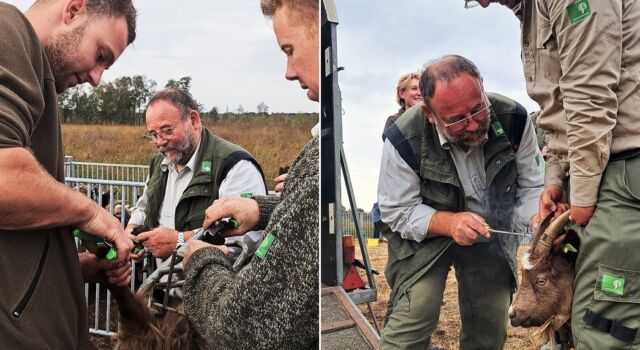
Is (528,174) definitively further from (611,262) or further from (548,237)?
(611,262)

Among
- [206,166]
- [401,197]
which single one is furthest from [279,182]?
[401,197]

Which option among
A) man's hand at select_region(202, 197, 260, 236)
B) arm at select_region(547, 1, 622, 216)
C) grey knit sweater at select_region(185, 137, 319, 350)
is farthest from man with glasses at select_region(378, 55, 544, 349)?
man's hand at select_region(202, 197, 260, 236)

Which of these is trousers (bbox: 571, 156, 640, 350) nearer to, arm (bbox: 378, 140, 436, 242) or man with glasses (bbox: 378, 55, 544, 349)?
man with glasses (bbox: 378, 55, 544, 349)

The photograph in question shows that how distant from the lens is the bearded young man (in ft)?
4.82

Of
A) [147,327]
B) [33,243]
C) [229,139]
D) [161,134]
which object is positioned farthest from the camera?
[147,327]

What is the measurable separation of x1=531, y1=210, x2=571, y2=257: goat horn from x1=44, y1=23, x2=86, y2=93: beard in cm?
139

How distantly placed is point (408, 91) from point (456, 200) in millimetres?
305

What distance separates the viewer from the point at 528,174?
4.95 ft

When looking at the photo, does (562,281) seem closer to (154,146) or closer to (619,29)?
(619,29)

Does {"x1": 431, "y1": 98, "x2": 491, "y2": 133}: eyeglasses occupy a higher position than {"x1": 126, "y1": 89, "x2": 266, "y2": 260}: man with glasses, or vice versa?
{"x1": 431, "y1": 98, "x2": 491, "y2": 133}: eyeglasses

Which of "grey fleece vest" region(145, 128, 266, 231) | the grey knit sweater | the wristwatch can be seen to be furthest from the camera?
the wristwatch

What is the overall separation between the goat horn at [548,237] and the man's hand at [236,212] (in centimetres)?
78

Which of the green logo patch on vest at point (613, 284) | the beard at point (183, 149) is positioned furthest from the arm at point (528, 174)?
the beard at point (183, 149)

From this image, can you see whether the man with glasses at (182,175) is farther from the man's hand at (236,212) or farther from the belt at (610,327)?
the belt at (610,327)
